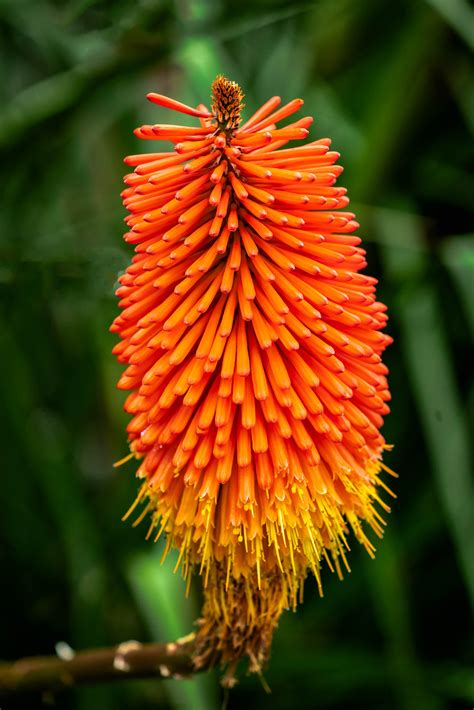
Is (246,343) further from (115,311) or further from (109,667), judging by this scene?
(115,311)

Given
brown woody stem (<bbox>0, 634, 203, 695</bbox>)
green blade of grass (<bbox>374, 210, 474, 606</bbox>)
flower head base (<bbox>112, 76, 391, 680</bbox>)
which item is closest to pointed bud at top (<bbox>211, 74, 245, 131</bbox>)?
flower head base (<bbox>112, 76, 391, 680</bbox>)

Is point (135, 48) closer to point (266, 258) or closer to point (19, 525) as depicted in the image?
point (266, 258)

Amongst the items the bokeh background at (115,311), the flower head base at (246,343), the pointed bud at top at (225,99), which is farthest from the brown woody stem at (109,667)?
the pointed bud at top at (225,99)

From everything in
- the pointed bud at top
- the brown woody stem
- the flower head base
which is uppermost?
the pointed bud at top

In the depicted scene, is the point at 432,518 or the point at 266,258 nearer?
the point at 266,258

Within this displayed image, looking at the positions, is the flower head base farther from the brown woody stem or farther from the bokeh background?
the bokeh background

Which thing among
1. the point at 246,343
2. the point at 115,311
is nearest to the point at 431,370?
the point at 115,311

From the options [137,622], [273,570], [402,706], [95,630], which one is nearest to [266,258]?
[273,570]
